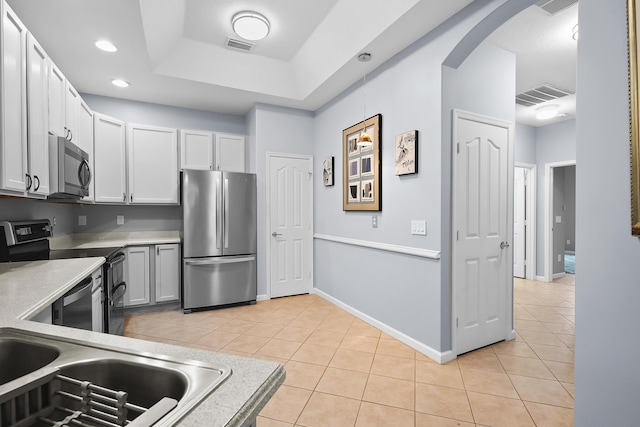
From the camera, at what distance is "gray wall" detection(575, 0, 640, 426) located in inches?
52.9

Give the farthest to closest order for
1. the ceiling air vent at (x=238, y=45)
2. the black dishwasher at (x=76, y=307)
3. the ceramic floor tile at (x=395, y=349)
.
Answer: the ceiling air vent at (x=238, y=45) → the ceramic floor tile at (x=395, y=349) → the black dishwasher at (x=76, y=307)

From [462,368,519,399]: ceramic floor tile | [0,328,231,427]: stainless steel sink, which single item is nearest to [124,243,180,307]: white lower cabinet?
[0,328,231,427]: stainless steel sink

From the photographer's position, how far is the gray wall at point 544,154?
5.20m

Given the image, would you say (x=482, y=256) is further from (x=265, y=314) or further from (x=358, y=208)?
(x=265, y=314)

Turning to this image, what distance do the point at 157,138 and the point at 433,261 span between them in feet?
11.9

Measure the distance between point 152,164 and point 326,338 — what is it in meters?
3.05

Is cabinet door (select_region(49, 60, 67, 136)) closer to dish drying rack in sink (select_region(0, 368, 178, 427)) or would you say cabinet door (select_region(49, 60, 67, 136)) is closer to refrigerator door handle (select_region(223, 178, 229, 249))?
refrigerator door handle (select_region(223, 178, 229, 249))

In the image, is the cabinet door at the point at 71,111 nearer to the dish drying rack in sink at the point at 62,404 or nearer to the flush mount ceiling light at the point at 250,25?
the flush mount ceiling light at the point at 250,25

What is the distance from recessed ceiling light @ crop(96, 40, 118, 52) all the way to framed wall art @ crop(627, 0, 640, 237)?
3577 millimetres

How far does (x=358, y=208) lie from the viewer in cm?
352

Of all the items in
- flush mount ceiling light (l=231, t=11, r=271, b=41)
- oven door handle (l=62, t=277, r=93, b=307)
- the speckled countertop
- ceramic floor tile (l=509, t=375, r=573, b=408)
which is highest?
flush mount ceiling light (l=231, t=11, r=271, b=41)

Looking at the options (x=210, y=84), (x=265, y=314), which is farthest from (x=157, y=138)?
(x=265, y=314)

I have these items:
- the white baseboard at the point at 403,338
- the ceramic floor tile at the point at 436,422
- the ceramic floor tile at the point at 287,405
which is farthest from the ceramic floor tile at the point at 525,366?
the ceramic floor tile at the point at 287,405

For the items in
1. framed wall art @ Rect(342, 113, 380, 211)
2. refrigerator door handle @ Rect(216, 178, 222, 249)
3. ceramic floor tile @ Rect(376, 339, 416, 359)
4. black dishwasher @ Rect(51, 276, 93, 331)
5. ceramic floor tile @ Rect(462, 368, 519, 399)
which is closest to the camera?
black dishwasher @ Rect(51, 276, 93, 331)
